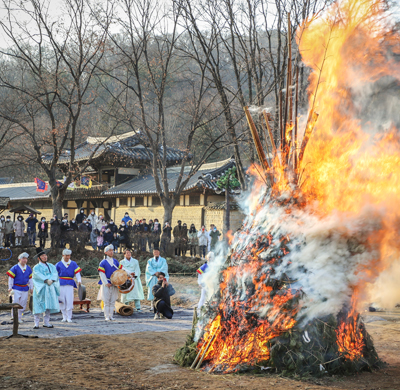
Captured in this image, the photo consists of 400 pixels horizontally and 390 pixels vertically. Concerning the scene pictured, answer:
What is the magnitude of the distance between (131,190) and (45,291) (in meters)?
21.8

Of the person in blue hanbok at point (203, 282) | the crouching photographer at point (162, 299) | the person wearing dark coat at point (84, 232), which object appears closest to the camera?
the person in blue hanbok at point (203, 282)

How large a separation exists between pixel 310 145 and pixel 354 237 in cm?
159

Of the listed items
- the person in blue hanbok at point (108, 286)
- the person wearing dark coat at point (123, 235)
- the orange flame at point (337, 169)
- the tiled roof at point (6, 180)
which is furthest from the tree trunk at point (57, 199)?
the tiled roof at point (6, 180)

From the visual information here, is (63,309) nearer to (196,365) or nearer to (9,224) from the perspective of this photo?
(196,365)

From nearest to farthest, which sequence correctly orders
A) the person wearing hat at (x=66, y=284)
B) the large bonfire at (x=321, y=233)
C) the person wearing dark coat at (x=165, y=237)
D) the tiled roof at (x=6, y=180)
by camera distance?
the large bonfire at (x=321, y=233), the person wearing hat at (x=66, y=284), the person wearing dark coat at (x=165, y=237), the tiled roof at (x=6, y=180)

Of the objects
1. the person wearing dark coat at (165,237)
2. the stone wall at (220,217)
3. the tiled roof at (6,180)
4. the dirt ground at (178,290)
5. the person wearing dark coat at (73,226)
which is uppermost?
the tiled roof at (6,180)

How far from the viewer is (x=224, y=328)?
267 inches

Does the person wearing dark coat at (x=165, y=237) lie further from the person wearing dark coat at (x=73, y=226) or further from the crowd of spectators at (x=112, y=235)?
the person wearing dark coat at (x=73, y=226)

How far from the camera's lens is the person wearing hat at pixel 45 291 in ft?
33.6

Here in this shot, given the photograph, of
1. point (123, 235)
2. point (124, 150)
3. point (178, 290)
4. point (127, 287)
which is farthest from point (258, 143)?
point (124, 150)

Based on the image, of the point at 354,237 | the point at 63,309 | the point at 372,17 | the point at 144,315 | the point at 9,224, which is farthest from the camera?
the point at 9,224

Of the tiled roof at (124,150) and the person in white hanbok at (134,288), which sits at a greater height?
the tiled roof at (124,150)

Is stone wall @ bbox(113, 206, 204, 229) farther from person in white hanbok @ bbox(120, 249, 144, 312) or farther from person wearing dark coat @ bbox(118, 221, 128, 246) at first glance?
person in white hanbok @ bbox(120, 249, 144, 312)

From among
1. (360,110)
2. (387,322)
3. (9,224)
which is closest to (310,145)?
(360,110)
